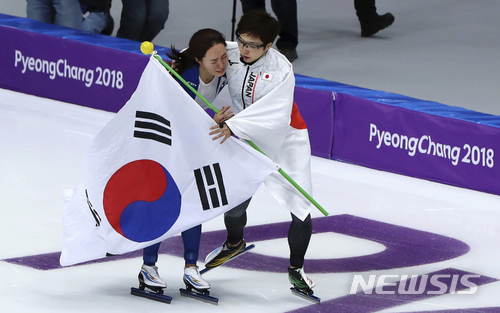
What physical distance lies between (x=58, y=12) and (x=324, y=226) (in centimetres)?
455

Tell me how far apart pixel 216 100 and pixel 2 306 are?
1.32 meters

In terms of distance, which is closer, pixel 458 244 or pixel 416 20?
pixel 458 244

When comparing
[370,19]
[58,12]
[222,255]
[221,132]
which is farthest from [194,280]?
[370,19]

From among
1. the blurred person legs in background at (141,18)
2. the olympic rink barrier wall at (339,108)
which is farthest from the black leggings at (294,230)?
the blurred person legs in background at (141,18)

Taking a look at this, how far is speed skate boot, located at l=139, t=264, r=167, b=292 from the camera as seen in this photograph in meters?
3.82

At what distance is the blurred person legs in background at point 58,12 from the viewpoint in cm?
856

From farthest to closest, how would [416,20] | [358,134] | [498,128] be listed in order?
1. [416,20]
2. [358,134]
3. [498,128]

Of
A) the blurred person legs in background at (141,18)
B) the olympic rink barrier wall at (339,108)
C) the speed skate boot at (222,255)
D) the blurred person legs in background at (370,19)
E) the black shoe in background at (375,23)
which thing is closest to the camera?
the speed skate boot at (222,255)

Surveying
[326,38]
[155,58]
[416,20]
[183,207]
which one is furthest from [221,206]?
[416,20]

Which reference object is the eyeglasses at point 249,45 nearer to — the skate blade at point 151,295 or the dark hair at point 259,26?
the dark hair at point 259,26

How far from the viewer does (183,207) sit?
146 inches

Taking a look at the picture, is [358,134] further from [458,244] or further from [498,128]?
[458,244]

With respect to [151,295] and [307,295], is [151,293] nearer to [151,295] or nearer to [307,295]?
[151,295]

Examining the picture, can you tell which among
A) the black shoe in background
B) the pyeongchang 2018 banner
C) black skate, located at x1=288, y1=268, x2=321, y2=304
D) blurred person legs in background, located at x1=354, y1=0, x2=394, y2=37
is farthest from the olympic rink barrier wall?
the black shoe in background
